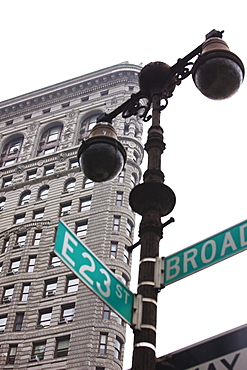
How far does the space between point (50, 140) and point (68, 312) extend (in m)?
25.8

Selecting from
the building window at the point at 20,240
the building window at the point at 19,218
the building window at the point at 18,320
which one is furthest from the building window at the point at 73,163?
the building window at the point at 18,320

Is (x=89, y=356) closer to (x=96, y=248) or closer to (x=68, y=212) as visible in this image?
(x=96, y=248)

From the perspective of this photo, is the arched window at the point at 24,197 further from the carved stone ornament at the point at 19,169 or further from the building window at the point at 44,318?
the building window at the point at 44,318

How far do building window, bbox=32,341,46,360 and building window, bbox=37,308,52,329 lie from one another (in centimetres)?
143

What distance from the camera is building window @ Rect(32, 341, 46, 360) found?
4083cm

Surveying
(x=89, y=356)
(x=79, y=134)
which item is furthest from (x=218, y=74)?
(x=79, y=134)

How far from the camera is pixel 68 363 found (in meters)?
38.7

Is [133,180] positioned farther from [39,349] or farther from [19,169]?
[39,349]

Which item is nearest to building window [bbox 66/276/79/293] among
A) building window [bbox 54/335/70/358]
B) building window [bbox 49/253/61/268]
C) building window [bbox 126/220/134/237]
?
building window [bbox 49/253/61/268]

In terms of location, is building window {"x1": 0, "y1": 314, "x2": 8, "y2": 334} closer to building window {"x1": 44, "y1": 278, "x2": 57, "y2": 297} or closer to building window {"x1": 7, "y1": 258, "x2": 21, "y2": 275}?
building window {"x1": 44, "y1": 278, "x2": 57, "y2": 297}

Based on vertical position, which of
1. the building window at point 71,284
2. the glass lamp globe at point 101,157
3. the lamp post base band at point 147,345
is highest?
the building window at point 71,284

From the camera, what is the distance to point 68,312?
42562 mm

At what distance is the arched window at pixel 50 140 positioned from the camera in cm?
6137

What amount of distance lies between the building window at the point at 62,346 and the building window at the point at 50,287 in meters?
4.62
